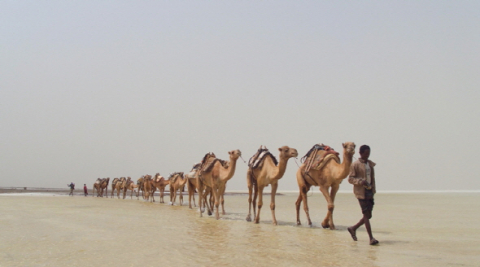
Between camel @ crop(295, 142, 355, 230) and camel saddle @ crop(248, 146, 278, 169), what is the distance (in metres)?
1.38

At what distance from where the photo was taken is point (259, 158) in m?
13.5

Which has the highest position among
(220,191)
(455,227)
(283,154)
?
(283,154)

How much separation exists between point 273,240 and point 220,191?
24.0ft

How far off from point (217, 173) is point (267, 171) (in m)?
3.29

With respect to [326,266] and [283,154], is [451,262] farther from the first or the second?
[283,154]

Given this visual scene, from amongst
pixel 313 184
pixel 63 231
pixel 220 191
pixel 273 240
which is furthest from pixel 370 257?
pixel 220 191

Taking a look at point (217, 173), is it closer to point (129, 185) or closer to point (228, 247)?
point (228, 247)

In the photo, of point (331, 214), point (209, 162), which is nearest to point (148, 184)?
point (209, 162)

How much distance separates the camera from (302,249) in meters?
7.43

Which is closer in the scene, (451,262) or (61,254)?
(451,262)

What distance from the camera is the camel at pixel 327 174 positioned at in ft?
34.3

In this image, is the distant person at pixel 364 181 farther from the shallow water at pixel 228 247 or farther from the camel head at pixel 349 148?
the camel head at pixel 349 148

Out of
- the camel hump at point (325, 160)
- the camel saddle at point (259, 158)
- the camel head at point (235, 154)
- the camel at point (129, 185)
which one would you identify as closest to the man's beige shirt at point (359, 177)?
the camel hump at point (325, 160)

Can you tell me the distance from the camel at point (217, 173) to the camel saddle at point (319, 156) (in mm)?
3140
